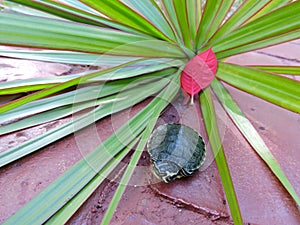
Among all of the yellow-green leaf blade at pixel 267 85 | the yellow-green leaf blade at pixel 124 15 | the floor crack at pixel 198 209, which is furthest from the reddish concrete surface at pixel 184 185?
the yellow-green leaf blade at pixel 124 15

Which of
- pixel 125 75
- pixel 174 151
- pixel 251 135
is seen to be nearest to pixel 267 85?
pixel 251 135

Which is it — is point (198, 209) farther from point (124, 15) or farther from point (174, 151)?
point (124, 15)

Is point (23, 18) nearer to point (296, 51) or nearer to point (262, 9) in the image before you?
point (262, 9)

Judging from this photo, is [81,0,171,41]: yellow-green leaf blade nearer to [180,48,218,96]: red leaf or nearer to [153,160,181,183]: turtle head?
[180,48,218,96]: red leaf

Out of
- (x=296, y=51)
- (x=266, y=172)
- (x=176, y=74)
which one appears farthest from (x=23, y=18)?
(x=296, y=51)

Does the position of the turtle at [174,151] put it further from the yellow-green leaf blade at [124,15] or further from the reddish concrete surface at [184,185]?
the yellow-green leaf blade at [124,15]

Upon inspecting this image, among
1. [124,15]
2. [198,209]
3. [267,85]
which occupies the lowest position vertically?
[198,209]
